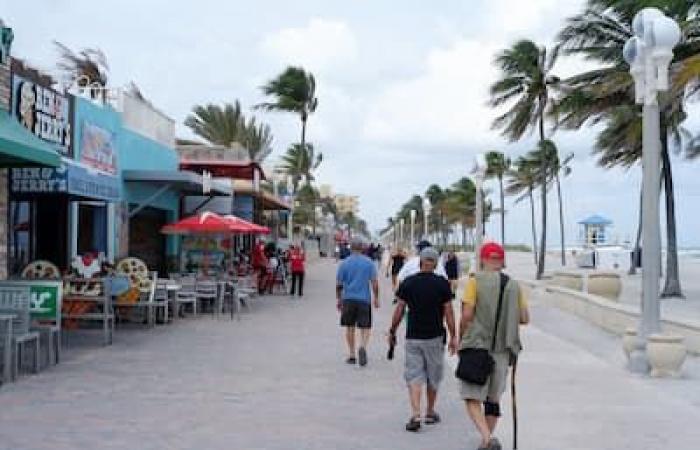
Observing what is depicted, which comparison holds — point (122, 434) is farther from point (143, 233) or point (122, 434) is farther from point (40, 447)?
point (143, 233)

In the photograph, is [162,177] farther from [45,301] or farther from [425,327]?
[425,327]

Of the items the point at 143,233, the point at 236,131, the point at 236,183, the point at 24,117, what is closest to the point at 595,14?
the point at 236,183

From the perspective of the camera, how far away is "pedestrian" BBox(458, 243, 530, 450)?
723cm

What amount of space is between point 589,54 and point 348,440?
2301 cm

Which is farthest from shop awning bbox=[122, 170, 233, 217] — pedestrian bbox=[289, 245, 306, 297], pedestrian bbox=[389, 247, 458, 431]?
pedestrian bbox=[389, 247, 458, 431]

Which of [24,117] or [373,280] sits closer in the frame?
[373,280]

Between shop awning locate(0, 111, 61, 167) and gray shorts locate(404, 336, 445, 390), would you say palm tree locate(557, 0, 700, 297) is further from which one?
gray shorts locate(404, 336, 445, 390)

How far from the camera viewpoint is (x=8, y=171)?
565 inches

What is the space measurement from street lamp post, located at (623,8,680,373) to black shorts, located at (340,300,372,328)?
3257mm

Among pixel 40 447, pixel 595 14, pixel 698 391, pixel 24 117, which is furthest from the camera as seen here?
pixel 595 14

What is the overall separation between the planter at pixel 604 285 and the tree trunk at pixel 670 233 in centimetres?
534

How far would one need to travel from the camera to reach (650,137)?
1224 cm

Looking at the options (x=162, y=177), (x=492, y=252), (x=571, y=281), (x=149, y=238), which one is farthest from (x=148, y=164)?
(x=492, y=252)

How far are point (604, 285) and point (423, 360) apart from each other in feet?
50.3
